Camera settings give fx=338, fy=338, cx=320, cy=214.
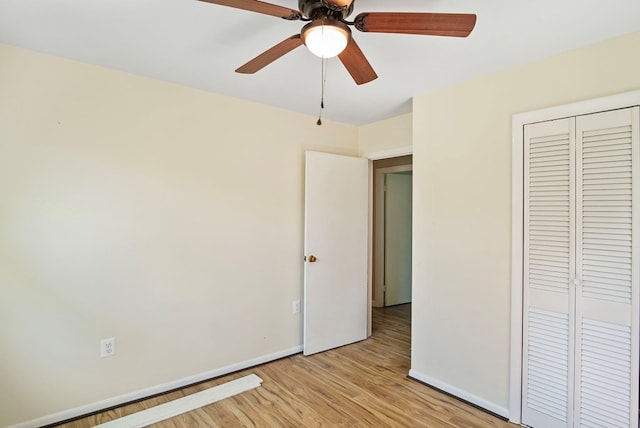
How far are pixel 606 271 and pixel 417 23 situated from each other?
1.70 m

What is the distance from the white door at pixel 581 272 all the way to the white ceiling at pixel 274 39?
0.52 meters

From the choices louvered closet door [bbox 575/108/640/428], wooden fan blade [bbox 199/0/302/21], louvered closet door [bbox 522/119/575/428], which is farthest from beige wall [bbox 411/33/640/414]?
wooden fan blade [bbox 199/0/302/21]

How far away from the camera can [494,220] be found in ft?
7.61

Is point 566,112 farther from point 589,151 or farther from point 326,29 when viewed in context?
point 326,29

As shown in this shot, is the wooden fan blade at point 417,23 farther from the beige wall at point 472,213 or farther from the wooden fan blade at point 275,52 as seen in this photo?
the beige wall at point 472,213

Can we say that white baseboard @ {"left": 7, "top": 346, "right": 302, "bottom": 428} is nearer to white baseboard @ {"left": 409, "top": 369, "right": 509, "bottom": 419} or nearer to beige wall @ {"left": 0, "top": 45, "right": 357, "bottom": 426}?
beige wall @ {"left": 0, "top": 45, "right": 357, "bottom": 426}

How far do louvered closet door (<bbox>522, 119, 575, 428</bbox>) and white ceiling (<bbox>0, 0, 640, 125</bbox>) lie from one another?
0.54 m

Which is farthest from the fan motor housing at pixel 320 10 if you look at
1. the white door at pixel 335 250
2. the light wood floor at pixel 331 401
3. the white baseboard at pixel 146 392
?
the white baseboard at pixel 146 392

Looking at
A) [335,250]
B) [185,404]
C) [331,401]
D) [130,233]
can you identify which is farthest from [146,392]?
[335,250]

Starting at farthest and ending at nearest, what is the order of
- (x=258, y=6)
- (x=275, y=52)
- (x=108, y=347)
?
(x=108, y=347) → (x=275, y=52) → (x=258, y=6)

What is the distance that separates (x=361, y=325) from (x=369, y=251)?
79 cm

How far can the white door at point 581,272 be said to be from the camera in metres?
1.81

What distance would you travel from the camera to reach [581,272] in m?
1.96

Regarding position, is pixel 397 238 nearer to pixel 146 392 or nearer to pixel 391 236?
pixel 391 236
